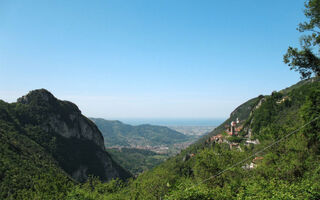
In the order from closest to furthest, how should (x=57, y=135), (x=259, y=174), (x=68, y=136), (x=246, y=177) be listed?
1. (x=259, y=174)
2. (x=246, y=177)
3. (x=57, y=135)
4. (x=68, y=136)

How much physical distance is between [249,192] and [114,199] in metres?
19.0

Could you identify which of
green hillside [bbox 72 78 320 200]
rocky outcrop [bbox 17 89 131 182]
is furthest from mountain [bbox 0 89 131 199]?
green hillside [bbox 72 78 320 200]

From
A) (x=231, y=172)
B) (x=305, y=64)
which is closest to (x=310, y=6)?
(x=305, y=64)

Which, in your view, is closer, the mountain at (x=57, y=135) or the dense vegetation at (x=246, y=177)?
the dense vegetation at (x=246, y=177)

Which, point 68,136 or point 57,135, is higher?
point 57,135

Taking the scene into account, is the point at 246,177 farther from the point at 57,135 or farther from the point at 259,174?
the point at 57,135

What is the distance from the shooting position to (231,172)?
2442 centimetres

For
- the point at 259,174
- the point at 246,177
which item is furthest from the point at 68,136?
the point at 259,174

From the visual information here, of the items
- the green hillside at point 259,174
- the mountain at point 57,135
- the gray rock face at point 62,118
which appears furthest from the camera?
the gray rock face at point 62,118

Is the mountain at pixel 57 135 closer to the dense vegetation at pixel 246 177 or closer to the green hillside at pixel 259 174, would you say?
the dense vegetation at pixel 246 177

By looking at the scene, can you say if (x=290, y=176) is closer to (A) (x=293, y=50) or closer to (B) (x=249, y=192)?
(B) (x=249, y=192)

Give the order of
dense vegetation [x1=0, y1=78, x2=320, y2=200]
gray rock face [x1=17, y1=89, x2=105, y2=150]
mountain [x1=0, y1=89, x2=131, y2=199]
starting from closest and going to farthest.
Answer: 1. dense vegetation [x1=0, y1=78, x2=320, y2=200]
2. mountain [x1=0, y1=89, x2=131, y2=199]
3. gray rock face [x1=17, y1=89, x2=105, y2=150]

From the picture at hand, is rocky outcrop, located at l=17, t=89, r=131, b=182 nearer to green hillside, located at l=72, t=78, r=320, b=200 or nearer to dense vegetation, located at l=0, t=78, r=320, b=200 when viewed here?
dense vegetation, located at l=0, t=78, r=320, b=200

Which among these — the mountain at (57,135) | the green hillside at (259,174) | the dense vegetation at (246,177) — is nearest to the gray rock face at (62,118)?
the mountain at (57,135)
